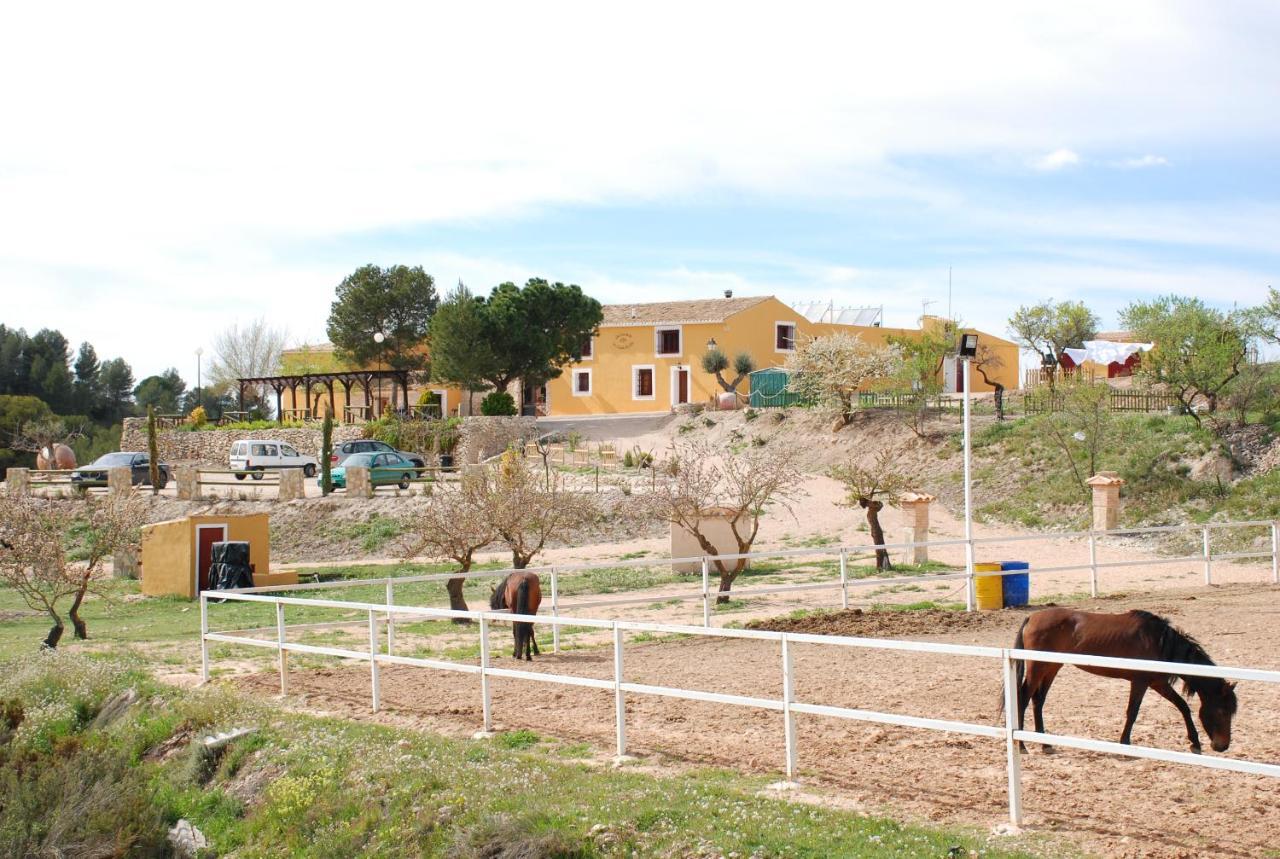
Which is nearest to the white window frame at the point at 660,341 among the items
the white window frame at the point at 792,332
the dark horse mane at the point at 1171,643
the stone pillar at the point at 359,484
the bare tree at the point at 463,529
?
the white window frame at the point at 792,332

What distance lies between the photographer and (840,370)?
1693 inches

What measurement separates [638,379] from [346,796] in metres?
49.9

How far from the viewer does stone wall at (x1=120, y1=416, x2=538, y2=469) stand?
48.1m

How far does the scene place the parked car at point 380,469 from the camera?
39.3m

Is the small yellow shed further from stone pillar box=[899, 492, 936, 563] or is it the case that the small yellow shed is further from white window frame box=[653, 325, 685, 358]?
white window frame box=[653, 325, 685, 358]

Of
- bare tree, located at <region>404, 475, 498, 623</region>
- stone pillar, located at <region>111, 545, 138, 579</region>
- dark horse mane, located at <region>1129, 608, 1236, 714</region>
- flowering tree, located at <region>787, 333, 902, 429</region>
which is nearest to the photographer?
dark horse mane, located at <region>1129, 608, 1236, 714</region>

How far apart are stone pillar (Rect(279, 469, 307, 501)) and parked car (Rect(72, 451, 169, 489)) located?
8.32 m

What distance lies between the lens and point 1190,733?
756 centimetres

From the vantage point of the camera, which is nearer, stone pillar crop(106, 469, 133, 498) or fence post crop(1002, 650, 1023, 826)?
fence post crop(1002, 650, 1023, 826)

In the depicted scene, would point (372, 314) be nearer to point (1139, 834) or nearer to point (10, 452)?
point (10, 452)

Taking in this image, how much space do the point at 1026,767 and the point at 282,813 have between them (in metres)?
5.42

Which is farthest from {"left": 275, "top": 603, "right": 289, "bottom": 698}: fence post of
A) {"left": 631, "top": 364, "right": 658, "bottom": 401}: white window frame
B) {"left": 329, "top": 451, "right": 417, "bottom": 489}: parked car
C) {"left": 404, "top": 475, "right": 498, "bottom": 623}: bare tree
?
{"left": 631, "top": 364, "right": 658, "bottom": 401}: white window frame

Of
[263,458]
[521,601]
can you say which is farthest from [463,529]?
[263,458]

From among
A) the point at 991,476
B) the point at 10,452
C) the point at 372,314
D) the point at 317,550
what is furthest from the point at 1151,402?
the point at 10,452
